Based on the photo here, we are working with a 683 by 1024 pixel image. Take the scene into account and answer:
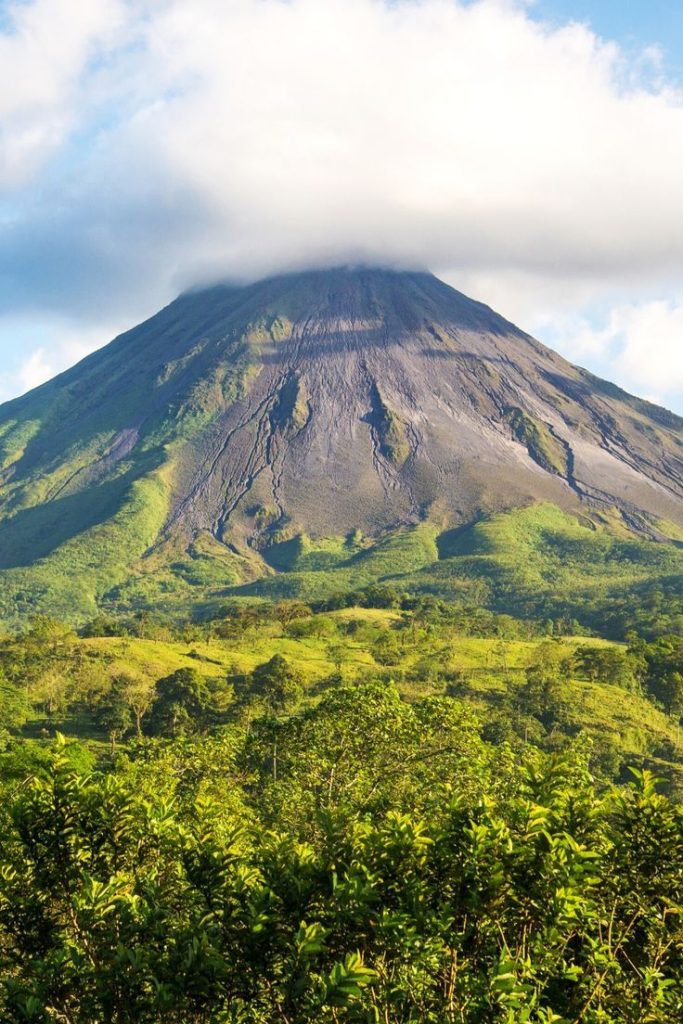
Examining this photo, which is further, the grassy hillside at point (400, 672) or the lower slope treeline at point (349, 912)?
the grassy hillside at point (400, 672)

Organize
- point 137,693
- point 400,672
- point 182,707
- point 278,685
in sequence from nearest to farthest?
point 182,707 < point 278,685 < point 137,693 < point 400,672

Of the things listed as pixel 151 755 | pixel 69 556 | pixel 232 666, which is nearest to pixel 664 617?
pixel 232 666

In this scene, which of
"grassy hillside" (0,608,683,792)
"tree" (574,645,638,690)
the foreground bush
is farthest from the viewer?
"tree" (574,645,638,690)

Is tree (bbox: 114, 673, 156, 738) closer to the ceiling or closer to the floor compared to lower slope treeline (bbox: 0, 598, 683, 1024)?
closer to the floor

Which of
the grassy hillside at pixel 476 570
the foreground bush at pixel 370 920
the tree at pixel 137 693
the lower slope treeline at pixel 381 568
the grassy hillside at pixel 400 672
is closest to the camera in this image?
the foreground bush at pixel 370 920

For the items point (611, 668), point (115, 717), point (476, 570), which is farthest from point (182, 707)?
point (476, 570)

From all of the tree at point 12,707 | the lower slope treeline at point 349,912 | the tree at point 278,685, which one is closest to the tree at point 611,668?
the tree at point 278,685

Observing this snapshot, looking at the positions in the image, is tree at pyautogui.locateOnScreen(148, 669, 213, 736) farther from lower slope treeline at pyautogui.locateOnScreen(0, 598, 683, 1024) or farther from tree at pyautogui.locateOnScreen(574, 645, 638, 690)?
lower slope treeline at pyautogui.locateOnScreen(0, 598, 683, 1024)

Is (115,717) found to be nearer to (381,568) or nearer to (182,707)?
(182,707)

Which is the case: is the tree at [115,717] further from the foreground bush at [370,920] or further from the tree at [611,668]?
the foreground bush at [370,920]

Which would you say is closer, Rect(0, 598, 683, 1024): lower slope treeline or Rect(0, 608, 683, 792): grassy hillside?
Rect(0, 598, 683, 1024): lower slope treeline

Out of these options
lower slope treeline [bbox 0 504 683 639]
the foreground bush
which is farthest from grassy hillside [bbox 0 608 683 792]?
the foreground bush
